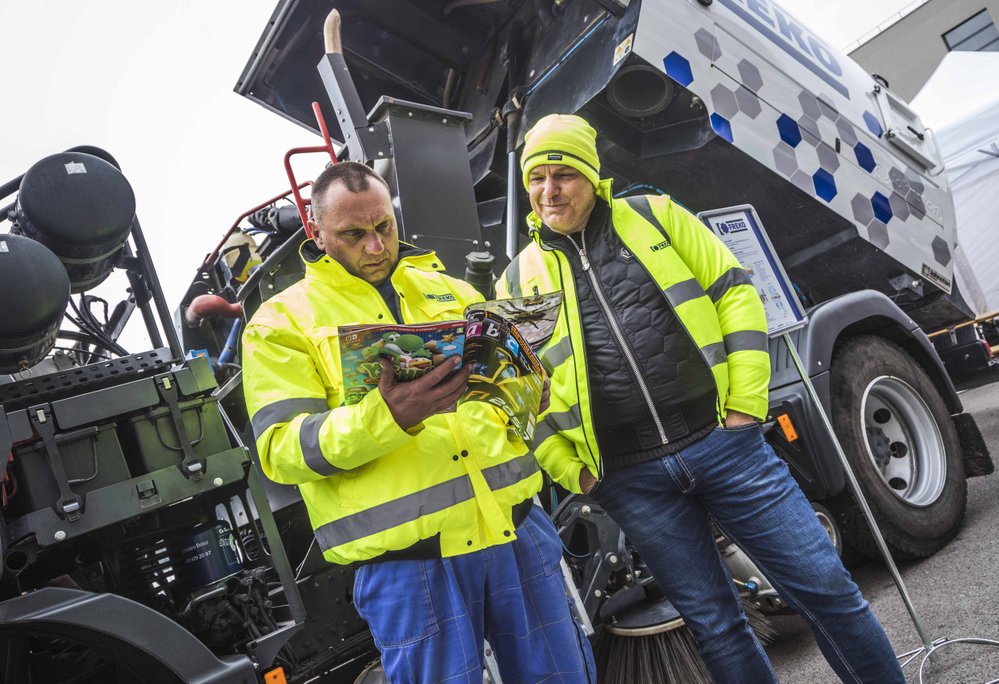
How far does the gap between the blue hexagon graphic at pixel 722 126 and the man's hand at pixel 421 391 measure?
7.23 feet

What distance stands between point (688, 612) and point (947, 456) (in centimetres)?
239

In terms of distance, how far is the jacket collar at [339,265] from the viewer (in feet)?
5.21

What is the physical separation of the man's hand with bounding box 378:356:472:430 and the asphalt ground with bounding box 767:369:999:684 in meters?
1.82

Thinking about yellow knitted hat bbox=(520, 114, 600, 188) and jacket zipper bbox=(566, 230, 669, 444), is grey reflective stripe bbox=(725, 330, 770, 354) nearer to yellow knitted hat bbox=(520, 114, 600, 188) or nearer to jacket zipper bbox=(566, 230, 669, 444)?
jacket zipper bbox=(566, 230, 669, 444)

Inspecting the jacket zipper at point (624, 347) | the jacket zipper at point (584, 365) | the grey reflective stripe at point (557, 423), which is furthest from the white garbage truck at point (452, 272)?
the grey reflective stripe at point (557, 423)

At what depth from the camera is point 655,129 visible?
10.4 ft

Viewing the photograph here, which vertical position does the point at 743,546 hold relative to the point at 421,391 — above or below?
below

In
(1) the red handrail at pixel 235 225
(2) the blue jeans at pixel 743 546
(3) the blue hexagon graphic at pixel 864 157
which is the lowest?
(2) the blue jeans at pixel 743 546

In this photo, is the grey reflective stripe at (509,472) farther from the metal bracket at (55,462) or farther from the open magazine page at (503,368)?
the metal bracket at (55,462)

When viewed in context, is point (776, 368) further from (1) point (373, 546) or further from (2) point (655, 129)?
(1) point (373, 546)

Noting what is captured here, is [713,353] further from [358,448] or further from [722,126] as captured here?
[722,126]

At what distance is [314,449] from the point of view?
4.31 feet

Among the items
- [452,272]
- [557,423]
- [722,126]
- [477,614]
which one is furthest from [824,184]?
[477,614]

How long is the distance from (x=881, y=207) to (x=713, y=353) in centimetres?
239
